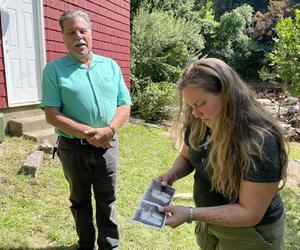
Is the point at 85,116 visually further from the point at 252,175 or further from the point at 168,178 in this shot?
the point at 252,175

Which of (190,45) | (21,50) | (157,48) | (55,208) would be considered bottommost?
(55,208)

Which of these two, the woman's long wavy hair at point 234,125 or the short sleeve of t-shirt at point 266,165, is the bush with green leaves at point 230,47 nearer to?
the woman's long wavy hair at point 234,125

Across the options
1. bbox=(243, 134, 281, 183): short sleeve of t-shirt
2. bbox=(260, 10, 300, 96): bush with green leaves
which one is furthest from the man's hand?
bbox=(260, 10, 300, 96): bush with green leaves

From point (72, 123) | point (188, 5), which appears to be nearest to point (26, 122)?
point (72, 123)

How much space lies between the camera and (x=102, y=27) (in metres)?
8.02

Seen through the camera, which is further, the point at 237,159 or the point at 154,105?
the point at 154,105

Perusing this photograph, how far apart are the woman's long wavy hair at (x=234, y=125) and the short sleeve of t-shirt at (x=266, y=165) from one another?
19 millimetres

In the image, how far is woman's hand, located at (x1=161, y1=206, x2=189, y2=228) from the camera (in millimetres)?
1624

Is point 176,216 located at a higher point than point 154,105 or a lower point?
higher

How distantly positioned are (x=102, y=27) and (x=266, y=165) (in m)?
7.19

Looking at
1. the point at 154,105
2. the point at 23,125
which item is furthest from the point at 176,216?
the point at 154,105

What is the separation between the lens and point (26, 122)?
17.7ft

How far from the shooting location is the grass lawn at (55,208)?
321 cm

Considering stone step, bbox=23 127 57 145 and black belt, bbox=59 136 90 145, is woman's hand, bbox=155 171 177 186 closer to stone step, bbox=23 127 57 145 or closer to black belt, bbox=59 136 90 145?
black belt, bbox=59 136 90 145
